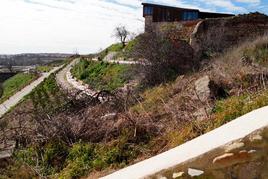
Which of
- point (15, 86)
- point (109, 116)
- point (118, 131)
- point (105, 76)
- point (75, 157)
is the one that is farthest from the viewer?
point (15, 86)

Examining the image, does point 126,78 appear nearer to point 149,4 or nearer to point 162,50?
point 162,50

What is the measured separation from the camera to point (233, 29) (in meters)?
23.9

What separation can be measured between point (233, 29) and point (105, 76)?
8.49m

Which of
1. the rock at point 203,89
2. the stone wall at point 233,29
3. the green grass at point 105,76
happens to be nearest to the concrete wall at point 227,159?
the rock at point 203,89

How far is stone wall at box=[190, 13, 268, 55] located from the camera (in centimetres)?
2209

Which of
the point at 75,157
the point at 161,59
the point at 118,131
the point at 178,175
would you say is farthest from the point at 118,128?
the point at 161,59

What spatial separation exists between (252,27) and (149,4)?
1376 centimetres

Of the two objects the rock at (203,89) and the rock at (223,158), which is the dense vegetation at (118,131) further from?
the rock at (223,158)

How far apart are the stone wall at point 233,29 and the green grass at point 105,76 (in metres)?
4.20

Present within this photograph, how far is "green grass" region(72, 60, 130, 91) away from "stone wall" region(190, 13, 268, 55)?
4202 mm

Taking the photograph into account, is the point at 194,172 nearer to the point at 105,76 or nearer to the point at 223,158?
the point at 223,158

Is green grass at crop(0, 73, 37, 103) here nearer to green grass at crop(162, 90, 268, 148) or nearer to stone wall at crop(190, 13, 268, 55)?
stone wall at crop(190, 13, 268, 55)

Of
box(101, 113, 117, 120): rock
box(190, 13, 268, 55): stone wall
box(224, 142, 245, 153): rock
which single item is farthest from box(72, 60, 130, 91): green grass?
box(224, 142, 245, 153): rock

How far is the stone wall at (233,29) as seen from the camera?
22094mm
